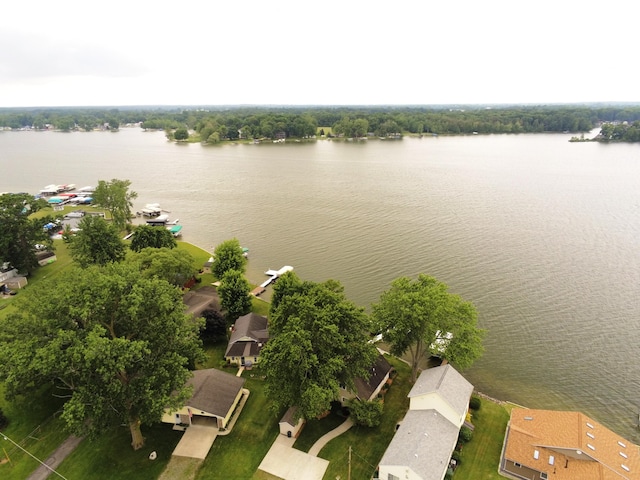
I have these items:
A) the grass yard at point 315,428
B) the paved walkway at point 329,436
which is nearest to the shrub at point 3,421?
the grass yard at point 315,428

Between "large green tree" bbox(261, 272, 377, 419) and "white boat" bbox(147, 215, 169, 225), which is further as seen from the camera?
"white boat" bbox(147, 215, 169, 225)

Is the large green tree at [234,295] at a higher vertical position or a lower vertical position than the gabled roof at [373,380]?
higher

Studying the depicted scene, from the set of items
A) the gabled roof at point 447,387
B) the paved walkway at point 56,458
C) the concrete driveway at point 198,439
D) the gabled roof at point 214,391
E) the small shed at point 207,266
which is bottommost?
the concrete driveway at point 198,439

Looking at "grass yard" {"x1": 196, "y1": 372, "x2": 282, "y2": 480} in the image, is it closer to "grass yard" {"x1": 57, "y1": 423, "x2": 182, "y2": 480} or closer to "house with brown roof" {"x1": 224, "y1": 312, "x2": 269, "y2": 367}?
"grass yard" {"x1": 57, "y1": 423, "x2": 182, "y2": 480}

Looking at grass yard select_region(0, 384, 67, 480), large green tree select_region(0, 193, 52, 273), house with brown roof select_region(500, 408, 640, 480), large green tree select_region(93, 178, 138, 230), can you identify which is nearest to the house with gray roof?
house with brown roof select_region(500, 408, 640, 480)

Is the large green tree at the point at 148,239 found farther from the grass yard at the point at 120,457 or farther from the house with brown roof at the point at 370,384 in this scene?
the house with brown roof at the point at 370,384

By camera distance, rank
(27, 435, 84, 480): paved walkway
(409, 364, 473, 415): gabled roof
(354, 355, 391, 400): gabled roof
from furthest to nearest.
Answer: (354, 355, 391, 400): gabled roof → (409, 364, 473, 415): gabled roof → (27, 435, 84, 480): paved walkway

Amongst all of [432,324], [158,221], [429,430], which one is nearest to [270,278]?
[432,324]
